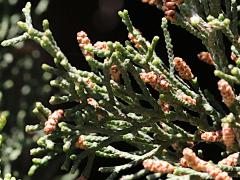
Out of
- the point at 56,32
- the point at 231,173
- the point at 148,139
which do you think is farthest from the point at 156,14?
the point at 231,173

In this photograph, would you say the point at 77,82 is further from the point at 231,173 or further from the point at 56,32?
the point at 56,32

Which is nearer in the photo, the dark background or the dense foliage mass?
the dense foliage mass

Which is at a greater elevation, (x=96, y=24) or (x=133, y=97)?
(x=96, y=24)

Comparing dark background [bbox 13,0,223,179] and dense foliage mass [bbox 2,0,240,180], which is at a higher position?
dark background [bbox 13,0,223,179]

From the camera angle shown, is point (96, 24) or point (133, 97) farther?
point (96, 24)

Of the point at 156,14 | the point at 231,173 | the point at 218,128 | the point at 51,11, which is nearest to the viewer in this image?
the point at 231,173

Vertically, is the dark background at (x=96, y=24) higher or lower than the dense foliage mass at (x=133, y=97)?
higher

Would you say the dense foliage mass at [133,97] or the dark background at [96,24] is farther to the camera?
the dark background at [96,24]

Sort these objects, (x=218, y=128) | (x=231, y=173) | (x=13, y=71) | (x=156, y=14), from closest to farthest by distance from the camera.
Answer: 1. (x=231, y=173)
2. (x=218, y=128)
3. (x=156, y=14)
4. (x=13, y=71)
